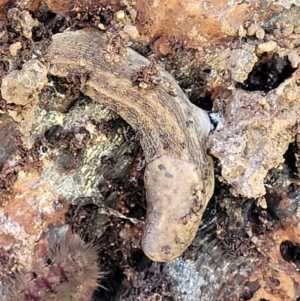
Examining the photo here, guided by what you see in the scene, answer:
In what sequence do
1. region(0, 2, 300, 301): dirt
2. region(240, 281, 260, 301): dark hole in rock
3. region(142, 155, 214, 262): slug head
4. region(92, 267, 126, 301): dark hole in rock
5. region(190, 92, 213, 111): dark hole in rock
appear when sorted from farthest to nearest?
region(92, 267, 126, 301): dark hole in rock → region(240, 281, 260, 301): dark hole in rock → region(190, 92, 213, 111): dark hole in rock → region(0, 2, 300, 301): dirt → region(142, 155, 214, 262): slug head

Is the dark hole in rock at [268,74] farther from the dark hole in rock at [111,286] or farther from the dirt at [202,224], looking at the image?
the dark hole in rock at [111,286]

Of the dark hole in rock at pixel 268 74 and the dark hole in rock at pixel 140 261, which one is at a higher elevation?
the dark hole in rock at pixel 268 74

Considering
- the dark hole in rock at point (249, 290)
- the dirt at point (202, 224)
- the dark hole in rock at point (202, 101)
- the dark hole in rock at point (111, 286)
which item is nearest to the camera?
the dirt at point (202, 224)

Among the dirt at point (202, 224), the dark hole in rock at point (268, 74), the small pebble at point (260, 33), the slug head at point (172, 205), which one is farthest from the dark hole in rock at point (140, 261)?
the small pebble at point (260, 33)

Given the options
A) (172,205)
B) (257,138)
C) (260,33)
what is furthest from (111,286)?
(260,33)

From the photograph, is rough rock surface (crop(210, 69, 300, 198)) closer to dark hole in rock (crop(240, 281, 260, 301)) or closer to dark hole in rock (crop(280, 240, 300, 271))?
dark hole in rock (crop(280, 240, 300, 271))

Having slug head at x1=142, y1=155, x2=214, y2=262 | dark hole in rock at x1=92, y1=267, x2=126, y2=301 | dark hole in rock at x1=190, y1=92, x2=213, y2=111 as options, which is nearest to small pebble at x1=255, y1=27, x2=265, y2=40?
dark hole in rock at x1=190, y1=92, x2=213, y2=111

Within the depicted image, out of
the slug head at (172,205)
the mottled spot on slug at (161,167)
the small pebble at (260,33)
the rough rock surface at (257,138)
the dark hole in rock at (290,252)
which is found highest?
the small pebble at (260,33)

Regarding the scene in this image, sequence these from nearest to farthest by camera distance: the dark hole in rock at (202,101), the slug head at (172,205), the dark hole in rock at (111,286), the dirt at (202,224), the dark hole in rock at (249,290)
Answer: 1. the slug head at (172,205)
2. the dirt at (202,224)
3. the dark hole in rock at (202,101)
4. the dark hole in rock at (249,290)
5. the dark hole in rock at (111,286)
